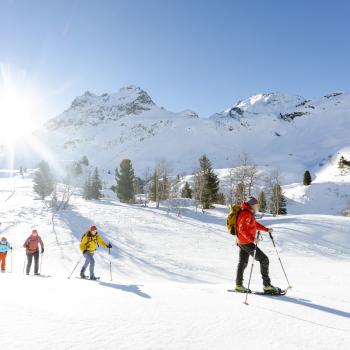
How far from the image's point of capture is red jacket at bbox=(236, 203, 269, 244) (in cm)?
756

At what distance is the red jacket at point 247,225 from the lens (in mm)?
7562

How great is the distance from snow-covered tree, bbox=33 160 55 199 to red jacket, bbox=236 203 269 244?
168 feet

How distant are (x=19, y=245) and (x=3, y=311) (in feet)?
82.4

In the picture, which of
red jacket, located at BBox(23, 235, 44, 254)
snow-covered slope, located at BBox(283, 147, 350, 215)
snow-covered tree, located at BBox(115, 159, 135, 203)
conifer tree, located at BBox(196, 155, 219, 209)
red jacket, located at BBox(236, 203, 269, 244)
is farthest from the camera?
snow-covered slope, located at BBox(283, 147, 350, 215)

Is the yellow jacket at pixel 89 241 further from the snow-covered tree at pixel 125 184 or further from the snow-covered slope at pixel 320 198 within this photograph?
the snow-covered slope at pixel 320 198

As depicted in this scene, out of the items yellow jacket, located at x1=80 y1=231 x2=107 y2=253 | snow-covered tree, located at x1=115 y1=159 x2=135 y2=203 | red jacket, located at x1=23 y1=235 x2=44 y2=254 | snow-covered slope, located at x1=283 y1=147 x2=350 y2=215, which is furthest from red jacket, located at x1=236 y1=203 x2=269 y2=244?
snow-covered slope, located at x1=283 y1=147 x2=350 y2=215

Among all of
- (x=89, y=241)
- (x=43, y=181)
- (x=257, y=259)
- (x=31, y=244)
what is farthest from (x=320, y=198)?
(x=257, y=259)

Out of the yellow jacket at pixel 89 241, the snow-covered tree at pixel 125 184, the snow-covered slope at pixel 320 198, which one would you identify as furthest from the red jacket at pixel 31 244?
the snow-covered slope at pixel 320 198

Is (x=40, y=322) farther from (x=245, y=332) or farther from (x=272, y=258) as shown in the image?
(x=272, y=258)

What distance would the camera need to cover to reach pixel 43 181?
5525 centimetres

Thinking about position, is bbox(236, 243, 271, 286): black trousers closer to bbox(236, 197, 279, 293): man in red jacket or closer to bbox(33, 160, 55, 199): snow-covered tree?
bbox(236, 197, 279, 293): man in red jacket

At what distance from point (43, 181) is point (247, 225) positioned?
52.6 meters

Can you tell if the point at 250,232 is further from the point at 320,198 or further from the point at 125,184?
the point at 320,198

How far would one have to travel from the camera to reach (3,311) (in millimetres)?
4895
